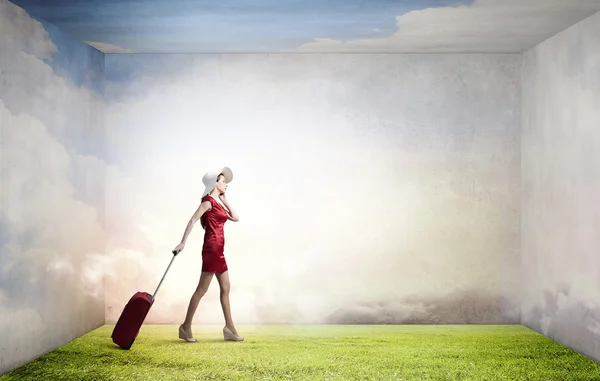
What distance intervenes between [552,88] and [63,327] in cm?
530

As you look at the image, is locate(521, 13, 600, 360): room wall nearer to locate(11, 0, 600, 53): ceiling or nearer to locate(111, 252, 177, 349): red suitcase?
locate(11, 0, 600, 53): ceiling

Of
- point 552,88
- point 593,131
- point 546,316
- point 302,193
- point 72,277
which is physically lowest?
point 546,316

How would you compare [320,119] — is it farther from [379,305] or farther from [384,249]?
[379,305]

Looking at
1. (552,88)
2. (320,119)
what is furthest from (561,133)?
(320,119)

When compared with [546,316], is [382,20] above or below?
above

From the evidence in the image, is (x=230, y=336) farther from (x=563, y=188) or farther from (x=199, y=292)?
(x=563, y=188)

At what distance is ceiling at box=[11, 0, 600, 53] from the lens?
5.81m

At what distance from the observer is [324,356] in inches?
253

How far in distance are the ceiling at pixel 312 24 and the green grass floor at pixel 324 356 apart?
300 cm

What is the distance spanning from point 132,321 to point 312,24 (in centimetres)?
323

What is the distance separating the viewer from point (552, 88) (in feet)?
23.2

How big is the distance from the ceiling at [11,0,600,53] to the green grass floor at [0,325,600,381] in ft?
9.83

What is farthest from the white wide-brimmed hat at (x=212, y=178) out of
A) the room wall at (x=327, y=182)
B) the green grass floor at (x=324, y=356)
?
the green grass floor at (x=324, y=356)

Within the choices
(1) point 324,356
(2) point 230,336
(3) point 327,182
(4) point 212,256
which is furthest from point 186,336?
(3) point 327,182
